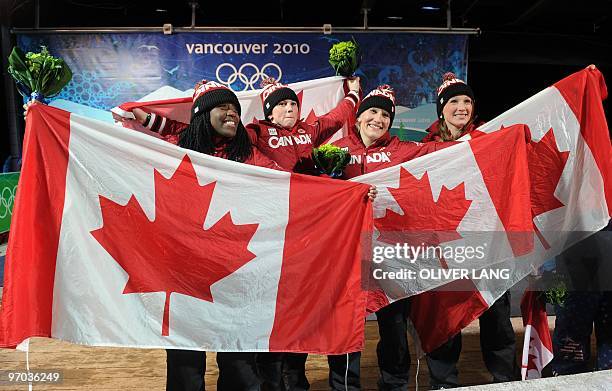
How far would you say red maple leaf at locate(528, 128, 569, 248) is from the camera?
8.78 feet

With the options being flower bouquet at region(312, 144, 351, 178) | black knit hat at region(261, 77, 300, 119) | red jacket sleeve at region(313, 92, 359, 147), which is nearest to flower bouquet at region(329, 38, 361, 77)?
red jacket sleeve at region(313, 92, 359, 147)

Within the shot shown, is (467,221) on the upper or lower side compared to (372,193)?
lower

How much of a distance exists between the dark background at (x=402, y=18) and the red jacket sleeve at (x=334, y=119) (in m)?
1.84

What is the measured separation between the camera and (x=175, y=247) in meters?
2.15

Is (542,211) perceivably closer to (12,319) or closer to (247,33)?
(12,319)

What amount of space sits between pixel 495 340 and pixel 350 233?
929 mm

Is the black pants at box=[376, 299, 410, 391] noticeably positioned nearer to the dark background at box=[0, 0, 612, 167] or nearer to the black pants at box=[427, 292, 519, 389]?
the black pants at box=[427, 292, 519, 389]

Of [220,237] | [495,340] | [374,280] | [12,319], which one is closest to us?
[12,319]

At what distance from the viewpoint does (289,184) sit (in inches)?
88.7

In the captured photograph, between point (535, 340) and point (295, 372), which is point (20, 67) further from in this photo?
point (535, 340)

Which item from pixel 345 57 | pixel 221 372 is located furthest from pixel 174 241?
pixel 345 57

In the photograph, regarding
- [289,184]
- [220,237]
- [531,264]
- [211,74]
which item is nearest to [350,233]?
[289,184]

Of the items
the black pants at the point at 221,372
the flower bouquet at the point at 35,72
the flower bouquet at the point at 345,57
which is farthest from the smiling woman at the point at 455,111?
the flower bouquet at the point at 35,72

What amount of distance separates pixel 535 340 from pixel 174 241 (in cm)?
171
